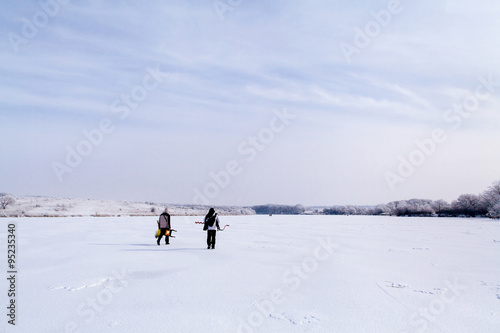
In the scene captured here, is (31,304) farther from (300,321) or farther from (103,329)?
(300,321)

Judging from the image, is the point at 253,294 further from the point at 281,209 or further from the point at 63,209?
the point at 281,209

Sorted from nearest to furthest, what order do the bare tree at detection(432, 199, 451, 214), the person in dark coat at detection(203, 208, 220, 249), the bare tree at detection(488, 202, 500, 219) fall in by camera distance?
the person in dark coat at detection(203, 208, 220, 249)
the bare tree at detection(488, 202, 500, 219)
the bare tree at detection(432, 199, 451, 214)

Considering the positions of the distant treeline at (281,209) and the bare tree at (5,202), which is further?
the distant treeline at (281,209)

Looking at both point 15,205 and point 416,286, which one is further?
point 15,205

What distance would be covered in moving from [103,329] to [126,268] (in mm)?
4344

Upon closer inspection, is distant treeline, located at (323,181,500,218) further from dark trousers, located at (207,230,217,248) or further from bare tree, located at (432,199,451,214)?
dark trousers, located at (207,230,217,248)

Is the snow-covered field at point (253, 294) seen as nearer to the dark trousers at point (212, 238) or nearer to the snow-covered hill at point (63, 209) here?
the dark trousers at point (212, 238)

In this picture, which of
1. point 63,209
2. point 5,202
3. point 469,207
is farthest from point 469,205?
point 5,202

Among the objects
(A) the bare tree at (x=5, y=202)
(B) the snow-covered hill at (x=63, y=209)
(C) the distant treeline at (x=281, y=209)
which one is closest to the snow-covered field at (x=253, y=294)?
(B) the snow-covered hill at (x=63, y=209)

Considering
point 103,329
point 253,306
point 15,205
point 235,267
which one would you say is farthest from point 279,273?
point 15,205

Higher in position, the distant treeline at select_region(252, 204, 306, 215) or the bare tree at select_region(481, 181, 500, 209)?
the bare tree at select_region(481, 181, 500, 209)

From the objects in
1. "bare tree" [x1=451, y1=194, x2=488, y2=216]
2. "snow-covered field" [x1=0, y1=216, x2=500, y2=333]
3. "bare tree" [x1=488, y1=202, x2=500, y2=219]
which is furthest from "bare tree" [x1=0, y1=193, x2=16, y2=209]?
"bare tree" [x1=451, y1=194, x2=488, y2=216]

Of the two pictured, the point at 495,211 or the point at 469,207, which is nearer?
the point at 495,211

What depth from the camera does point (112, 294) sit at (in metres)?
6.20
